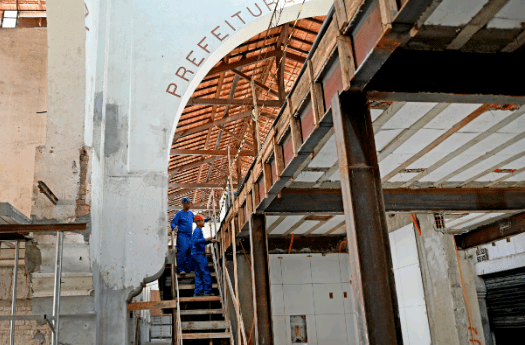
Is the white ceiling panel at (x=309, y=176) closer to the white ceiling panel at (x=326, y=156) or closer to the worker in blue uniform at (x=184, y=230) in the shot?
the white ceiling panel at (x=326, y=156)

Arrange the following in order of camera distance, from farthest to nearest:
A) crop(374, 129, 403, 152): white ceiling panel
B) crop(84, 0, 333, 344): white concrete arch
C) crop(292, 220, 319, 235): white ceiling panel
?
crop(292, 220, 319, 235): white ceiling panel
crop(84, 0, 333, 344): white concrete arch
crop(374, 129, 403, 152): white ceiling panel

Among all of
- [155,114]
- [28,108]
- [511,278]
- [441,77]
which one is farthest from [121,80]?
[511,278]

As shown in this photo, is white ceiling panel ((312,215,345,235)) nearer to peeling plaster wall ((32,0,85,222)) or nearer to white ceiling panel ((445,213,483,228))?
white ceiling panel ((445,213,483,228))

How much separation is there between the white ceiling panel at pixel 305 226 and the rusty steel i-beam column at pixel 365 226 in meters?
10.1

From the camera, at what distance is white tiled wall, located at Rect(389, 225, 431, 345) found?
47.7ft

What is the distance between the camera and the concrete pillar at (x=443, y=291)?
14.1 m

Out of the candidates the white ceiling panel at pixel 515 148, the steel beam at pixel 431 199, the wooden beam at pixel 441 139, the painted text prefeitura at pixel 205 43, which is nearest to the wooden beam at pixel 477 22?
the wooden beam at pixel 441 139

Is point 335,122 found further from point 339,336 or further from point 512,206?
point 339,336

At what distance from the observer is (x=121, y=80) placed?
11.3 meters

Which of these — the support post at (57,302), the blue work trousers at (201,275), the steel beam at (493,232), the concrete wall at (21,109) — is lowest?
the support post at (57,302)

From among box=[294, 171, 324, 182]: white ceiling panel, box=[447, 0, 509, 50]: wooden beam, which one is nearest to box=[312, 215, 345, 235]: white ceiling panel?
box=[294, 171, 324, 182]: white ceiling panel

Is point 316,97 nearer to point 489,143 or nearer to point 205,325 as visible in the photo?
point 489,143

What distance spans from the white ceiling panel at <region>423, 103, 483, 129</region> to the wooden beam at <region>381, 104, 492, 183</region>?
4.0 inches

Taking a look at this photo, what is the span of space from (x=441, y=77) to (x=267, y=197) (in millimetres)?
4941
